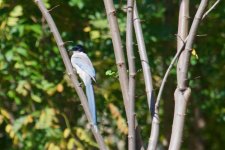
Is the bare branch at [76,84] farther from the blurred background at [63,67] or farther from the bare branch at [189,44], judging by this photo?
the blurred background at [63,67]

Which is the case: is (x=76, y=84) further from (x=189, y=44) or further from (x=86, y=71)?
(x=86, y=71)

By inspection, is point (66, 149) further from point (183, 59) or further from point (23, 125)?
point (183, 59)

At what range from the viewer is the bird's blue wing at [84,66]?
9.03 ft

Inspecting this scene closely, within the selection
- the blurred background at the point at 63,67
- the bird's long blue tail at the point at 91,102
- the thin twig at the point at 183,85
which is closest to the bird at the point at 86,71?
the bird's long blue tail at the point at 91,102

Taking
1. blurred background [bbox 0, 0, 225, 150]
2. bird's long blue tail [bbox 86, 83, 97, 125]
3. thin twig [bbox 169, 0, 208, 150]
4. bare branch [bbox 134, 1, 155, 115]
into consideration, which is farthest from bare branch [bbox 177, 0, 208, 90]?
blurred background [bbox 0, 0, 225, 150]

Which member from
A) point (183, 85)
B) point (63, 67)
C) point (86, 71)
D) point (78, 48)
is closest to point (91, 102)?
point (183, 85)

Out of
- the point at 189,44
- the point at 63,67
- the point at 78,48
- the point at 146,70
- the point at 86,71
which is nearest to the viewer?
the point at 189,44

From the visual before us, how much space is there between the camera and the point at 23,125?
4.74 metres

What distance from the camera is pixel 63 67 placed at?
4977mm

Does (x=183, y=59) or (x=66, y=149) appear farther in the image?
(x=66, y=149)

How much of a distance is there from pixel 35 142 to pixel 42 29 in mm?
877

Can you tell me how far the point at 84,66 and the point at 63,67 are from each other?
2165mm

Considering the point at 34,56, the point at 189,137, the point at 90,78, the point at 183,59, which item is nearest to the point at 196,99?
the point at 189,137

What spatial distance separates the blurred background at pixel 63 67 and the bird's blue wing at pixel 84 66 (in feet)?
3.50
